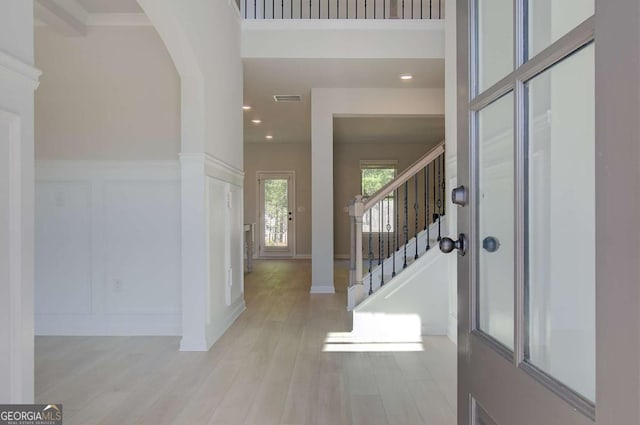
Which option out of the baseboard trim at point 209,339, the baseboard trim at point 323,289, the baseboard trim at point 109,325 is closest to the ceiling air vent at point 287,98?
the baseboard trim at point 323,289

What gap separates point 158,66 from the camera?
360 centimetres

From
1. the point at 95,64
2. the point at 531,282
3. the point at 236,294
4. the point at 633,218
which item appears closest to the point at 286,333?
the point at 236,294

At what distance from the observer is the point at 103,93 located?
3.60 meters

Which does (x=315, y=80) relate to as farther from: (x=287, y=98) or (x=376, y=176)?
(x=376, y=176)

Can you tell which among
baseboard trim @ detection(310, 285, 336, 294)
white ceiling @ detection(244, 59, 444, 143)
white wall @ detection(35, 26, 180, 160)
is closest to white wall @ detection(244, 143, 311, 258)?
white ceiling @ detection(244, 59, 444, 143)

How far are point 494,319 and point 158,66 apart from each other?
3481 mm

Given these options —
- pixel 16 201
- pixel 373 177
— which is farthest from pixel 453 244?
pixel 373 177

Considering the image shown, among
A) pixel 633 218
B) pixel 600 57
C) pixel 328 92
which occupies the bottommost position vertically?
pixel 633 218

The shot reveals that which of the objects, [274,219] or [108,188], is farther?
[274,219]

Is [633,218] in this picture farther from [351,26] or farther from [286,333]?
[351,26]

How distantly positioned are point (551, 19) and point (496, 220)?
40 cm

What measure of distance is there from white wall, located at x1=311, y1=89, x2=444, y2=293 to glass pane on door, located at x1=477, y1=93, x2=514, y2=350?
15.5 ft

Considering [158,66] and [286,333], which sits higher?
[158,66]

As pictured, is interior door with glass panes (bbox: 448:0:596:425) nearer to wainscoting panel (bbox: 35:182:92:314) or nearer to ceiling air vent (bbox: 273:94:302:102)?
wainscoting panel (bbox: 35:182:92:314)
